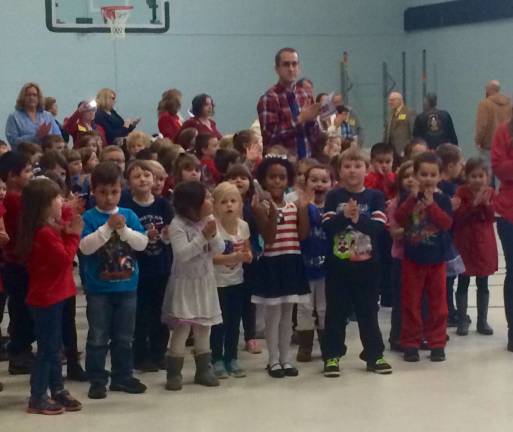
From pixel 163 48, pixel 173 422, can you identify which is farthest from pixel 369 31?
pixel 173 422

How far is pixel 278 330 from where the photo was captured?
578 centimetres

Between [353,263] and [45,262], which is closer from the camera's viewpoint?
[45,262]

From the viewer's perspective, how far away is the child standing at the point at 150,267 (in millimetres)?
5613

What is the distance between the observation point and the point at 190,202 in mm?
5379

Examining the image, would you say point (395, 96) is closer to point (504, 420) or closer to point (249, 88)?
point (249, 88)

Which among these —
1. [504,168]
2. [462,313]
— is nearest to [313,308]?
[462,313]

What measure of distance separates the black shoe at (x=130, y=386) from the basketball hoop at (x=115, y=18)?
339 inches

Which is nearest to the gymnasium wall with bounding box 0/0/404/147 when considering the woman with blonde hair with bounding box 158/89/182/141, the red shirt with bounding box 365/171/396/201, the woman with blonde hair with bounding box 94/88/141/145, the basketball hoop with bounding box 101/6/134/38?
the basketball hoop with bounding box 101/6/134/38

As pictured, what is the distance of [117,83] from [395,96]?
15.1 feet

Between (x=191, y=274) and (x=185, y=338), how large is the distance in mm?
377

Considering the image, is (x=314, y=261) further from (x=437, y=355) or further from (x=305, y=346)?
(x=437, y=355)

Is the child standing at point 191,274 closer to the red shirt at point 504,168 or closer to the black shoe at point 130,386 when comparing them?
the black shoe at point 130,386

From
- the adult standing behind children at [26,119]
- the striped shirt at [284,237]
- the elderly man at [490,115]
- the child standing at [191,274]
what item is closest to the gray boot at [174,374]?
the child standing at [191,274]

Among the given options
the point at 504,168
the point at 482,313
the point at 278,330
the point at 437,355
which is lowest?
the point at 437,355
